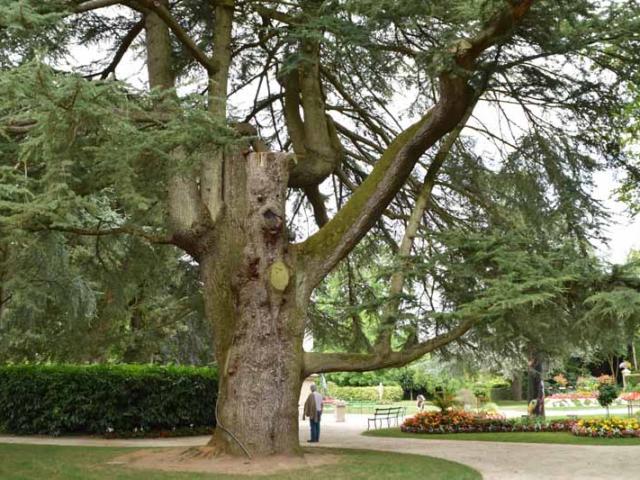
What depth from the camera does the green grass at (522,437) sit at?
1388 centimetres

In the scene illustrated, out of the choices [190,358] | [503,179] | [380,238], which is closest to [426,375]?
[190,358]

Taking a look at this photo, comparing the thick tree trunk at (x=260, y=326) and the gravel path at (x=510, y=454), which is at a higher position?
the thick tree trunk at (x=260, y=326)

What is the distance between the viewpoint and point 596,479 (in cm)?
909

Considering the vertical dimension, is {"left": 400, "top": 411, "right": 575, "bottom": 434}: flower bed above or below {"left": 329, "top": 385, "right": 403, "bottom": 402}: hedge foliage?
below

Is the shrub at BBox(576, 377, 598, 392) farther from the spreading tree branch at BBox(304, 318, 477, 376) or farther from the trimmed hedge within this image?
the spreading tree branch at BBox(304, 318, 477, 376)

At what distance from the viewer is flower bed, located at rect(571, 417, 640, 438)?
47.2 feet

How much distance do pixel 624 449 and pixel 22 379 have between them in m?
13.6

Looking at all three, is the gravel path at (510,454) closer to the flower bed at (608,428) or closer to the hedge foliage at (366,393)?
the flower bed at (608,428)

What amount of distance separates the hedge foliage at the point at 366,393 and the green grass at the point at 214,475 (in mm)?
28600

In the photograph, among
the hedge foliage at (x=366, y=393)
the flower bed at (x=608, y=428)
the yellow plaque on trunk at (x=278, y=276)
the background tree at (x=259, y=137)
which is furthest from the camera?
the hedge foliage at (x=366, y=393)

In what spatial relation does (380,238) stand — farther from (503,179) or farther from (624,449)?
(624,449)

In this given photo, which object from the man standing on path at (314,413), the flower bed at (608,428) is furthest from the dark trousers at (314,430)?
the flower bed at (608,428)

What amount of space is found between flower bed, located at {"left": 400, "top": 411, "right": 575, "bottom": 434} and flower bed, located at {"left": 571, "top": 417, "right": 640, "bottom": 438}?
1.49 meters

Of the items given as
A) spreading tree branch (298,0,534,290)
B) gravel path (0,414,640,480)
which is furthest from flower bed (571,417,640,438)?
spreading tree branch (298,0,534,290)
